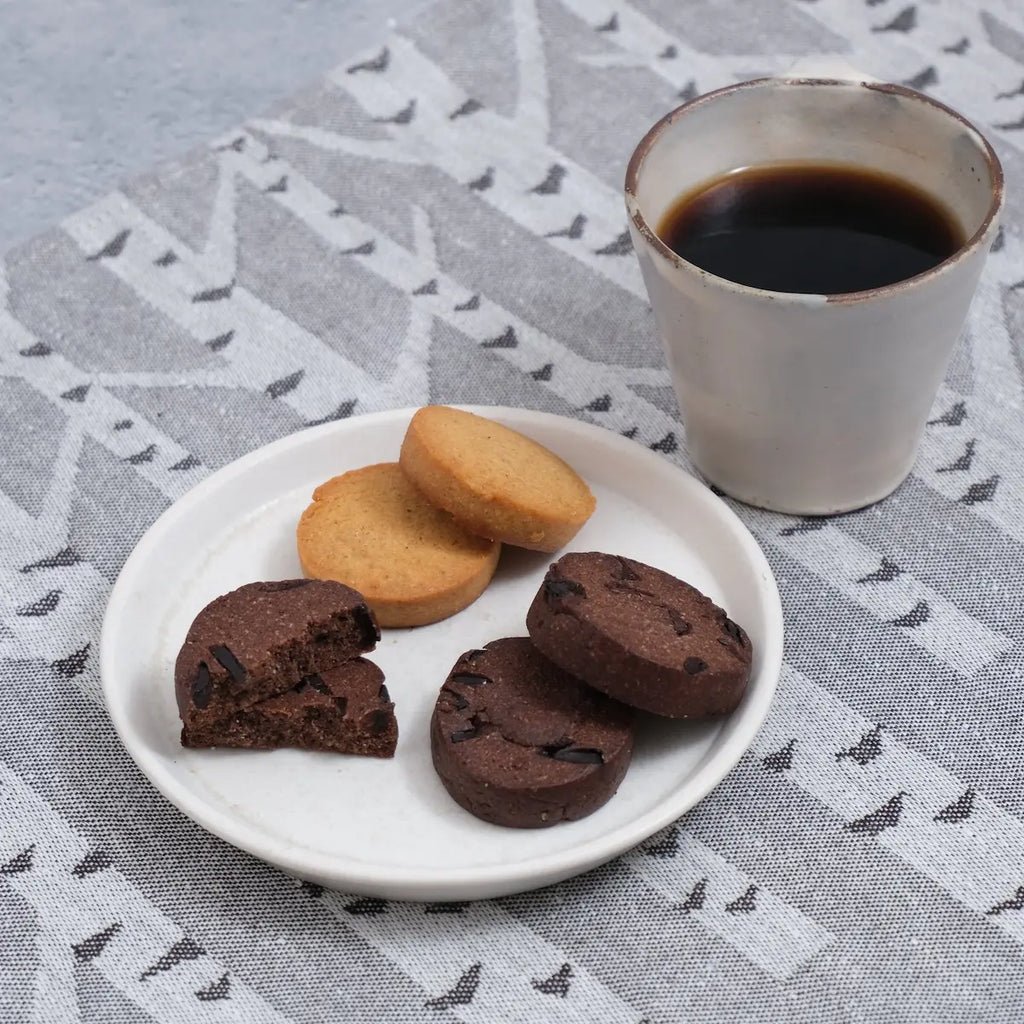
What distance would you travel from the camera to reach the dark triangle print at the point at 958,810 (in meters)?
1.35

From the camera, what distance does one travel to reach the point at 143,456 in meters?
1.75

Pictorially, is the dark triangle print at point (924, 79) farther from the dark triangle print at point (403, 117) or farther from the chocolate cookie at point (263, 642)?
the chocolate cookie at point (263, 642)

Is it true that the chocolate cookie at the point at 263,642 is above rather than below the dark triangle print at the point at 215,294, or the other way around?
above

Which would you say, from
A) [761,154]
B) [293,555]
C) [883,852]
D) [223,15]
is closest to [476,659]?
[293,555]

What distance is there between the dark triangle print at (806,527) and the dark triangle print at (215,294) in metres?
0.84

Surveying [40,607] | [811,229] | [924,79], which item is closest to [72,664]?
[40,607]

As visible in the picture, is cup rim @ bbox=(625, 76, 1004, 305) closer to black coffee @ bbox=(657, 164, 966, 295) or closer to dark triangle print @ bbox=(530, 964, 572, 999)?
black coffee @ bbox=(657, 164, 966, 295)

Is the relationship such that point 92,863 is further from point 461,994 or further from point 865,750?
point 865,750

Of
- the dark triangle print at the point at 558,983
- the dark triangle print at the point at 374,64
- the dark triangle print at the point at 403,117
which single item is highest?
the dark triangle print at the point at 374,64

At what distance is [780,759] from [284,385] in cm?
83

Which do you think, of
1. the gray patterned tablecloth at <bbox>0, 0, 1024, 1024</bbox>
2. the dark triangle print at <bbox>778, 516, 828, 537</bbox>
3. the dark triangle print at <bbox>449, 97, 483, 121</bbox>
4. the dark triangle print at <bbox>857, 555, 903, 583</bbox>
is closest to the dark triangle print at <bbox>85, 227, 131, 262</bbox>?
the gray patterned tablecloth at <bbox>0, 0, 1024, 1024</bbox>

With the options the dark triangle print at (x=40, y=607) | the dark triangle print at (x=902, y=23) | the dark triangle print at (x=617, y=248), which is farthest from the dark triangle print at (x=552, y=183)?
the dark triangle print at (x=40, y=607)

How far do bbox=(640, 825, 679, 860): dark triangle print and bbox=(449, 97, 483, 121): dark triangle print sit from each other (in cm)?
126

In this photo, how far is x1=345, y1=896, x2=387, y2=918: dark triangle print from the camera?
129 centimetres
